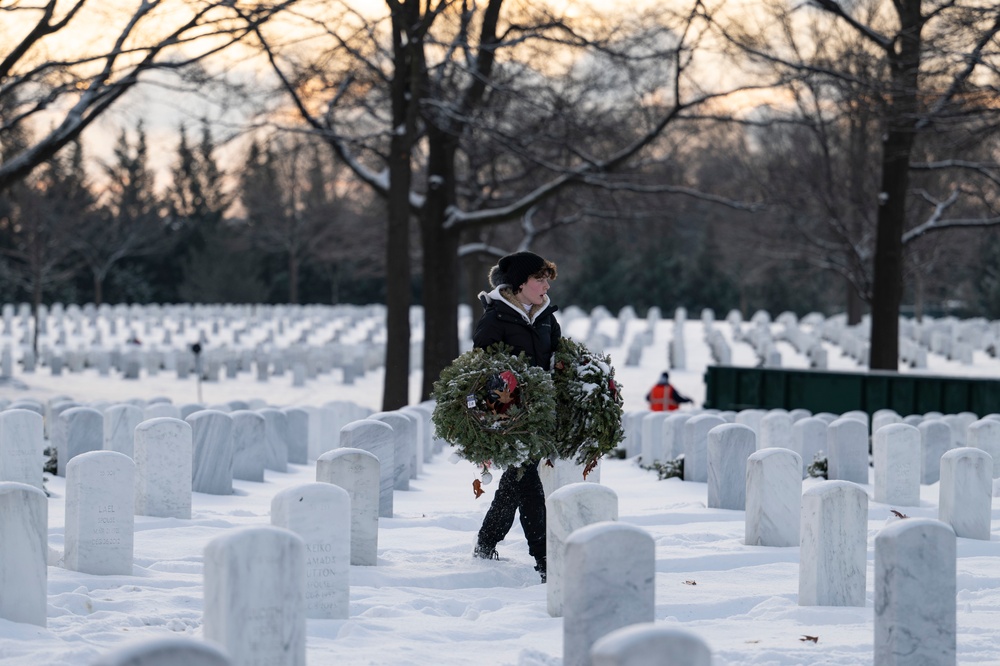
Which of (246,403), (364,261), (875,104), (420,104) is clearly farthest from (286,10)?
(364,261)

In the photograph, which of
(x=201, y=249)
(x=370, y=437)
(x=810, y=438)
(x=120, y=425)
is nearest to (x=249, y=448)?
(x=120, y=425)

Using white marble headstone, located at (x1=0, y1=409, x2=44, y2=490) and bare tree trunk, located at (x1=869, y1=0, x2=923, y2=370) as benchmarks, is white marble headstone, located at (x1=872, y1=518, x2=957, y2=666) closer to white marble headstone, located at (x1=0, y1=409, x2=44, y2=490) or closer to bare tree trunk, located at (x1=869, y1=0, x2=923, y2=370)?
white marble headstone, located at (x1=0, y1=409, x2=44, y2=490)

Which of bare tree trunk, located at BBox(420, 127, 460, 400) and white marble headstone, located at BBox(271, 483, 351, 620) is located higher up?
bare tree trunk, located at BBox(420, 127, 460, 400)

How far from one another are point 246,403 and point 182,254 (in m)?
50.1

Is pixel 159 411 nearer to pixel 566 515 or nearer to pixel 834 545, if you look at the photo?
pixel 566 515

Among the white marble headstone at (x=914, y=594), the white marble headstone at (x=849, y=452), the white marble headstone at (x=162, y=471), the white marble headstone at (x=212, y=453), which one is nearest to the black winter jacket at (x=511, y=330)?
the white marble headstone at (x=914, y=594)

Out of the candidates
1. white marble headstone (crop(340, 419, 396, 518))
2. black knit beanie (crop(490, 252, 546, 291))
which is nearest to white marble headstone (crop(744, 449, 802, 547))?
black knit beanie (crop(490, 252, 546, 291))

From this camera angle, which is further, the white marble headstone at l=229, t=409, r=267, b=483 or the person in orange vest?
the person in orange vest

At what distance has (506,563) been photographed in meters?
6.72

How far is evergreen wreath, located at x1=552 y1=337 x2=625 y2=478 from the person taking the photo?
6.38 metres

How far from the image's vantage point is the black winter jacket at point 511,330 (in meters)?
6.36

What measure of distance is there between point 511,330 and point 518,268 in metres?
0.32

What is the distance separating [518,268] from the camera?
6.32m

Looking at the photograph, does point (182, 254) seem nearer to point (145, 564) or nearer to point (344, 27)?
point (344, 27)
